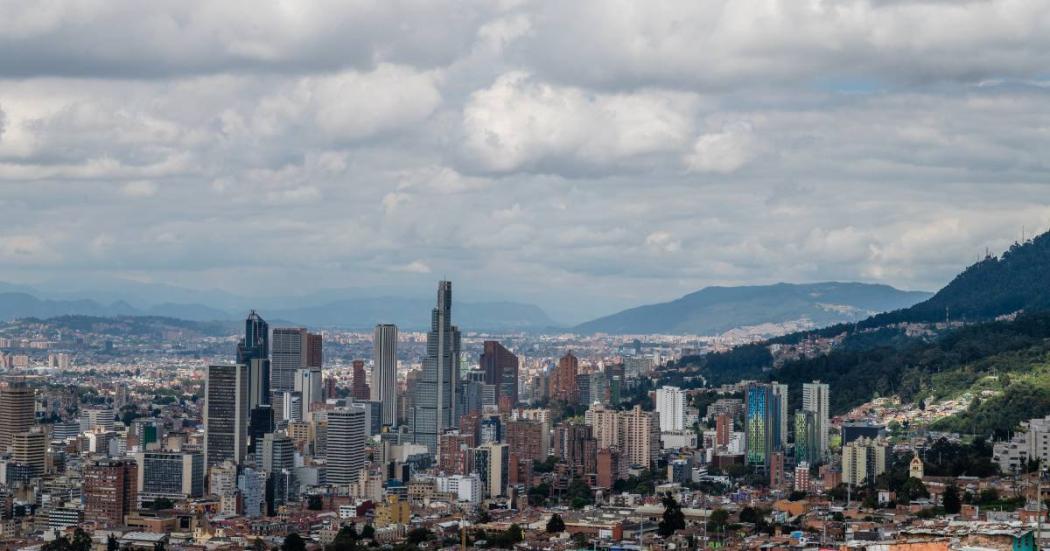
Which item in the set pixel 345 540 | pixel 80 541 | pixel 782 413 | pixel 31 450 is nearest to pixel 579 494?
pixel 782 413

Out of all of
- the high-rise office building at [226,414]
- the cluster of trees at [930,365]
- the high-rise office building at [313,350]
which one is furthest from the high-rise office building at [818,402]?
the high-rise office building at [313,350]

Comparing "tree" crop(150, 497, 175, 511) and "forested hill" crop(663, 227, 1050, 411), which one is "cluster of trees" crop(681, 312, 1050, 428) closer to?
"forested hill" crop(663, 227, 1050, 411)

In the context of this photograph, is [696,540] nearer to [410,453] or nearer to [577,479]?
[577,479]

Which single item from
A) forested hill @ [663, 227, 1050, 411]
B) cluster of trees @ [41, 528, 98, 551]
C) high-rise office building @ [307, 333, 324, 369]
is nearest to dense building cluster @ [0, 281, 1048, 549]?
high-rise office building @ [307, 333, 324, 369]

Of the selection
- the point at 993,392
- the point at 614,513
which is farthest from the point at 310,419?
the point at 614,513

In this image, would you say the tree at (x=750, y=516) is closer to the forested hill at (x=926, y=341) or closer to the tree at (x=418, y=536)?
the tree at (x=418, y=536)
